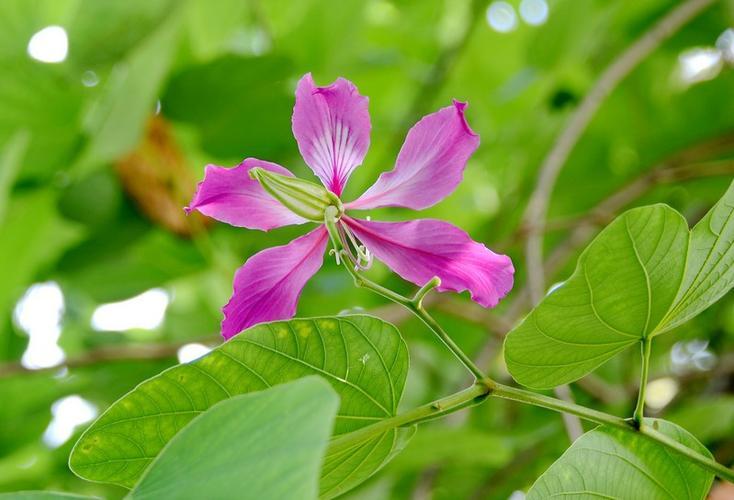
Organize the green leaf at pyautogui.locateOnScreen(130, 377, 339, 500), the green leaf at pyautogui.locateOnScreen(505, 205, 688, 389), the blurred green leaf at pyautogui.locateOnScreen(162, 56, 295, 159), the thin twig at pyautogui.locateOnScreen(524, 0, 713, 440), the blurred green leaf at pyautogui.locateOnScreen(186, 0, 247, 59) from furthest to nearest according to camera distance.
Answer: the blurred green leaf at pyautogui.locateOnScreen(186, 0, 247, 59)
the blurred green leaf at pyautogui.locateOnScreen(162, 56, 295, 159)
the thin twig at pyautogui.locateOnScreen(524, 0, 713, 440)
the green leaf at pyautogui.locateOnScreen(505, 205, 688, 389)
the green leaf at pyautogui.locateOnScreen(130, 377, 339, 500)

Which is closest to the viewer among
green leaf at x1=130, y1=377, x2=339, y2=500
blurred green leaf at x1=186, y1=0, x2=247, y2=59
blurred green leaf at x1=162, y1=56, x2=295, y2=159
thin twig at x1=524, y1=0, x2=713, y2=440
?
green leaf at x1=130, y1=377, x2=339, y2=500

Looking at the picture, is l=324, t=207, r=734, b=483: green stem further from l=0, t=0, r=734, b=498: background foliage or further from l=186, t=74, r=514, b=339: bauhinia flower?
l=0, t=0, r=734, b=498: background foliage

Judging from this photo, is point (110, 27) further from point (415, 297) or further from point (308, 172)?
point (415, 297)

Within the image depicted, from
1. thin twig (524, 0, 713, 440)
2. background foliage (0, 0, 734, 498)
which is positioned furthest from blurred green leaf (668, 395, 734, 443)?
thin twig (524, 0, 713, 440)

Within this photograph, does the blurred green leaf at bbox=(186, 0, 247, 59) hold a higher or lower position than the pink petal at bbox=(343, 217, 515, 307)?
higher

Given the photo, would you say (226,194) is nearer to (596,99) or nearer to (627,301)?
(627,301)

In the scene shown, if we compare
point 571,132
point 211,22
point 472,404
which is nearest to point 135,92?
point 211,22
